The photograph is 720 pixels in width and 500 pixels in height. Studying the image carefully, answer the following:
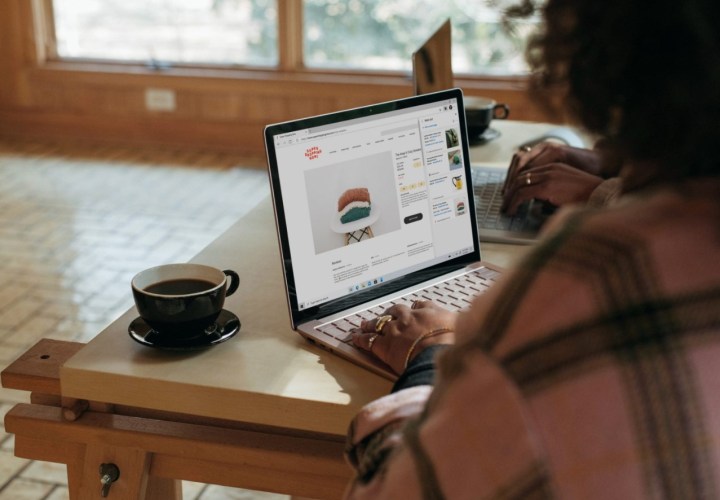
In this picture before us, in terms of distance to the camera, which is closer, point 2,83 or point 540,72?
point 540,72

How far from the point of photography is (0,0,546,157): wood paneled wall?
490 cm

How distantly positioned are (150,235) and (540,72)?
3326 mm

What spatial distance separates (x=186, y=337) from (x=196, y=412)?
0.12 m

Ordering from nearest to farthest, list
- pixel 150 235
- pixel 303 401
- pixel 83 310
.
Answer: pixel 303 401, pixel 83 310, pixel 150 235

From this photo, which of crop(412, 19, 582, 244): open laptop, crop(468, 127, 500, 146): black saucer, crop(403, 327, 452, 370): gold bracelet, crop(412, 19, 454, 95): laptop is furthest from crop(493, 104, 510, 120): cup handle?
crop(403, 327, 452, 370): gold bracelet

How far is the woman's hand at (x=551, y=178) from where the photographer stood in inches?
69.0

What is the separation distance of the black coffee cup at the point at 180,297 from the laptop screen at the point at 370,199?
107 millimetres

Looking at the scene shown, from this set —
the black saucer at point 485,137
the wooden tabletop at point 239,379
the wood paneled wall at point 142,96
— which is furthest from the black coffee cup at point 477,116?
the wood paneled wall at point 142,96

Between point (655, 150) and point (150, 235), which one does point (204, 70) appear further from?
point (655, 150)

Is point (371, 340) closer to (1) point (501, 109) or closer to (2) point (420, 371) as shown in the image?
(2) point (420, 371)

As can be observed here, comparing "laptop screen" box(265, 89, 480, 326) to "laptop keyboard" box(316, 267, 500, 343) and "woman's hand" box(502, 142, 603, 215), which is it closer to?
"laptop keyboard" box(316, 267, 500, 343)

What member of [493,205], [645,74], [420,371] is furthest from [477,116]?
[645,74]

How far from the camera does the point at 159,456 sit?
1.19 meters

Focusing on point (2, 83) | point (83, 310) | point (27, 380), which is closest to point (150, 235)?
point (83, 310)
